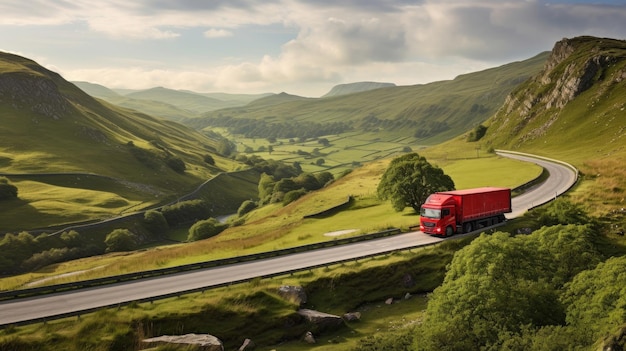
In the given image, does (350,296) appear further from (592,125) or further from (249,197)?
(249,197)

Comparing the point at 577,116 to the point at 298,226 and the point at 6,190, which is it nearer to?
the point at 298,226

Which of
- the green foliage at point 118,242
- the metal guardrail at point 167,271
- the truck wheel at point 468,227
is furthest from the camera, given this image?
the green foliage at point 118,242

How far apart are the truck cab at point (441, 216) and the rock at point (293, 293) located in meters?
17.7

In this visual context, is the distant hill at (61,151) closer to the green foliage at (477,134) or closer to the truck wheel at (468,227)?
the green foliage at (477,134)

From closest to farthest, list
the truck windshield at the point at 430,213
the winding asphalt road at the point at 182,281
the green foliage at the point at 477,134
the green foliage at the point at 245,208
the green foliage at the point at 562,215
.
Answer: the winding asphalt road at the point at 182,281 → the green foliage at the point at 562,215 → the truck windshield at the point at 430,213 → the green foliage at the point at 245,208 → the green foliage at the point at 477,134

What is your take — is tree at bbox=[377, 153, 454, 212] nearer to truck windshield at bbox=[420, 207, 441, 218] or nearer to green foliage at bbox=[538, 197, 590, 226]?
truck windshield at bbox=[420, 207, 441, 218]

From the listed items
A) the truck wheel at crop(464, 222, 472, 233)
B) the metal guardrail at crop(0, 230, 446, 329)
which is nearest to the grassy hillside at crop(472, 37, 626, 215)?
the truck wheel at crop(464, 222, 472, 233)

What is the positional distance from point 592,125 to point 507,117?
49059 millimetres

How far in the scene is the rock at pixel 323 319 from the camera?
2789 centimetres

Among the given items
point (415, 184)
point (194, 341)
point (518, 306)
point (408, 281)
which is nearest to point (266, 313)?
point (194, 341)

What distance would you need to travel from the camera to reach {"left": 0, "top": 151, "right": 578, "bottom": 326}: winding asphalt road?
27.6 metres

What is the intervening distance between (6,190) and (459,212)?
131 m

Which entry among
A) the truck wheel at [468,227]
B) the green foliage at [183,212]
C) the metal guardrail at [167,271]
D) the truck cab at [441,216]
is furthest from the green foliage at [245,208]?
the truck wheel at [468,227]

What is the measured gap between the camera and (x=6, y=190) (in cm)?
12106
